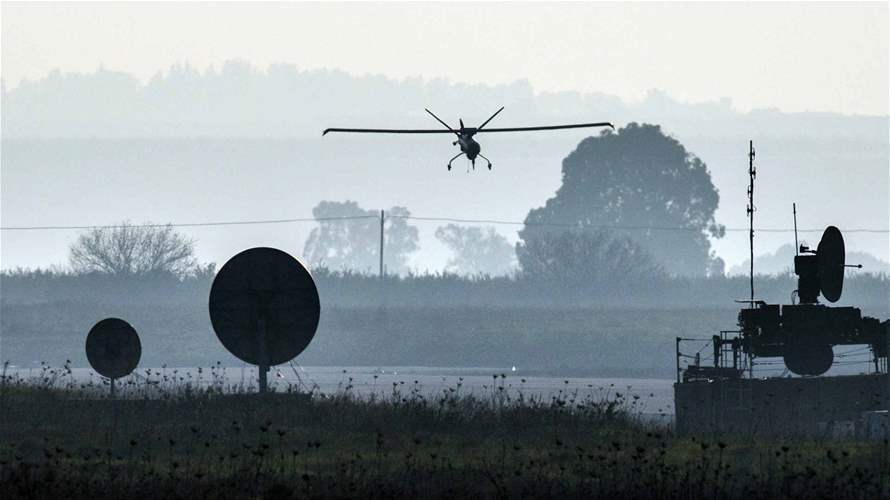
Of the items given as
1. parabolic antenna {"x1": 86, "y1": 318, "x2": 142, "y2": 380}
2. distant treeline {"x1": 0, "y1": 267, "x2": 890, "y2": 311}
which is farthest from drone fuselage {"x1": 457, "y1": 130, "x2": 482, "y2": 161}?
distant treeline {"x1": 0, "y1": 267, "x2": 890, "y2": 311}

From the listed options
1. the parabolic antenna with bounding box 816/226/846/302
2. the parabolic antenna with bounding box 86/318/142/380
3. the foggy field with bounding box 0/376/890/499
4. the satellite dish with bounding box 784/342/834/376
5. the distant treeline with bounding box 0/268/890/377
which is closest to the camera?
the foggy field with bounding box 0/376/890/499

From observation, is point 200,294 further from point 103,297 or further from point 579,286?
point 579,286

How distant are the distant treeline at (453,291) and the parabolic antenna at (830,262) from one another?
7351 cm

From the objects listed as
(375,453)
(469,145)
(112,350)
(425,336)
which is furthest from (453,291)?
(375,453)

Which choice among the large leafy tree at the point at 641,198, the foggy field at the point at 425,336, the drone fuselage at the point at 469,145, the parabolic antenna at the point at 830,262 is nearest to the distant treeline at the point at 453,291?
the foggy field at the point at 425,336

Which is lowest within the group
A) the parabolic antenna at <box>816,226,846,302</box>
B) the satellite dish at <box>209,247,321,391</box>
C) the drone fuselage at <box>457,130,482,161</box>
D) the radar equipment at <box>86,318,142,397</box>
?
the radar equipment at <box>86,318,142,397</box>

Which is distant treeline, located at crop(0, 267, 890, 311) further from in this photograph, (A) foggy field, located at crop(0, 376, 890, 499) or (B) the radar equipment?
(A) foggy field, located at crop(0, 376, 890, 499)

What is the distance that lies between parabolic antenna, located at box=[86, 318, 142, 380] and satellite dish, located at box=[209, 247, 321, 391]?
379 cm

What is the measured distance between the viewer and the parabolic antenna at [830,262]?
145 feet

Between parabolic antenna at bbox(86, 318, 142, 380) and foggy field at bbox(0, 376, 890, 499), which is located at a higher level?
parabolic antenna at bbox(86, 318, 142, 380)

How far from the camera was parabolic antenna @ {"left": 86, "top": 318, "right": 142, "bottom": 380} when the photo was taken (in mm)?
43188

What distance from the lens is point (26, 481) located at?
22609 millimetres

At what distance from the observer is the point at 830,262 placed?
44250mm

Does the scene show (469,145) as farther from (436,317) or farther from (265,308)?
(436,317)
